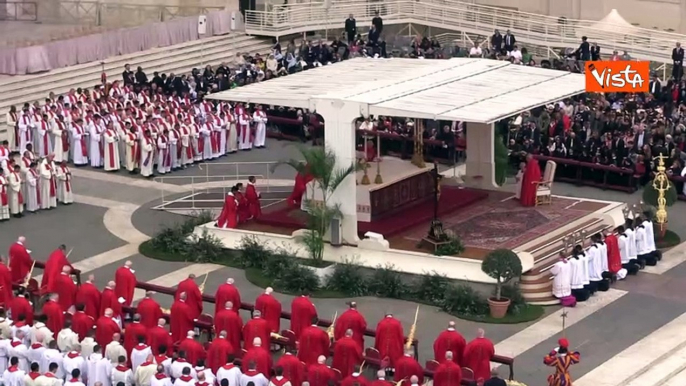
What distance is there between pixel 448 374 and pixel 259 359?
3104mm

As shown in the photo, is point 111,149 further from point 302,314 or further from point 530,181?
point 302,314

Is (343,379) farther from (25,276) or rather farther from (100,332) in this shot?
(25,276)

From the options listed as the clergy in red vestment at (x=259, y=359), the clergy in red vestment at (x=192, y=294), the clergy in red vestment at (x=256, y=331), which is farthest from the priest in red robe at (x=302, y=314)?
the clergy in red vestment at (x=259, y=359)

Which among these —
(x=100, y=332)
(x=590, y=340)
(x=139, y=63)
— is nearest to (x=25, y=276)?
(x=100, y=332)

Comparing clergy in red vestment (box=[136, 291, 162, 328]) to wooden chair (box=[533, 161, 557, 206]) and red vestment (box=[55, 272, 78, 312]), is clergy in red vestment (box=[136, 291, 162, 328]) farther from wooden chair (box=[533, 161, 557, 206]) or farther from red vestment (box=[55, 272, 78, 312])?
wooden chair (box=[533, 161, 557, 206])

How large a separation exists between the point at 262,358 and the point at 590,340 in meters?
7.05

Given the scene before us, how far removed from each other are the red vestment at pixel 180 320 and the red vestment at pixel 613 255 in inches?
372

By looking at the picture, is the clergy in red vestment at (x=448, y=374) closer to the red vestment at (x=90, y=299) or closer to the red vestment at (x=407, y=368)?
the red vestment at (x=407, y=368)

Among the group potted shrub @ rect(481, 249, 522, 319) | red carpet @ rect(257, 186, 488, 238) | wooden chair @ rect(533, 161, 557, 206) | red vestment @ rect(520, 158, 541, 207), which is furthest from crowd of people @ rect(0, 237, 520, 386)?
wooden chair @ rect(533, 161, 557, 206)

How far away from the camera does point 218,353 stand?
27.7m

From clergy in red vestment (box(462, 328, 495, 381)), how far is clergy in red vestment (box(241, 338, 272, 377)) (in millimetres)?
3361

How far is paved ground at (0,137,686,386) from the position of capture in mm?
30391

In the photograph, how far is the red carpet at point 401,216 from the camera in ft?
119

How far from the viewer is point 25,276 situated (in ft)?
109
